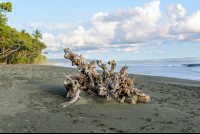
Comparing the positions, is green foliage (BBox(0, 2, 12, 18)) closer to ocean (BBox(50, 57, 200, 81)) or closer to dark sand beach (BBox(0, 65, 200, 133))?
ocean (BBox(50, 57, 200, 81))

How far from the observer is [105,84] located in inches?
201

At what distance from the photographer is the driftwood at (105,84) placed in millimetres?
4813

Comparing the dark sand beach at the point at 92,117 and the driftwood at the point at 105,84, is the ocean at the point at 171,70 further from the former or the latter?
the dark sand beach at the point at 92,117

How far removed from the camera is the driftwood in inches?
189

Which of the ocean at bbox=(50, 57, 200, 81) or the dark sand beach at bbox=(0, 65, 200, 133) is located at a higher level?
the ocean at bbox=(50, 57, 200, 81)

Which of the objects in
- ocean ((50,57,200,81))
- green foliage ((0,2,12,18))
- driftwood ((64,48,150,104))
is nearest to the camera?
driftwood ((64,48,150,104))

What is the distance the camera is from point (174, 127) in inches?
122

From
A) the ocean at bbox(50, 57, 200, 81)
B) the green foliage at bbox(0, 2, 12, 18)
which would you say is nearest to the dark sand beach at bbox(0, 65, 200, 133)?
the ocean at bbox(50, 57, 200, 81)

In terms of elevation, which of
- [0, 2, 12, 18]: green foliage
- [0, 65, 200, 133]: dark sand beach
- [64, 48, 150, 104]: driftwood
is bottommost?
[0, 65, 200, 133]: dark sand beach

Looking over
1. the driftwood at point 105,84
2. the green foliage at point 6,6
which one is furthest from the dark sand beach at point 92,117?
the green foliage at point 6,6

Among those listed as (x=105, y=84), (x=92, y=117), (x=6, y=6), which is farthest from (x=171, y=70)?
(x=6, y=6)

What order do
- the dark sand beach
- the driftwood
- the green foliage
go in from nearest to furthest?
the dark sand beach
the driftwood
the green foliage

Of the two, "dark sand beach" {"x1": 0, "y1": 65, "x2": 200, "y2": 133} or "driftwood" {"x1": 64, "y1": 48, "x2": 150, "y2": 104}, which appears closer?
"dark sand beach" {"x1": 0, "y1": 65, "x2": 200, "y2": 133}

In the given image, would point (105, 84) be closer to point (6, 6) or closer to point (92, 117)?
point (92, 117)
